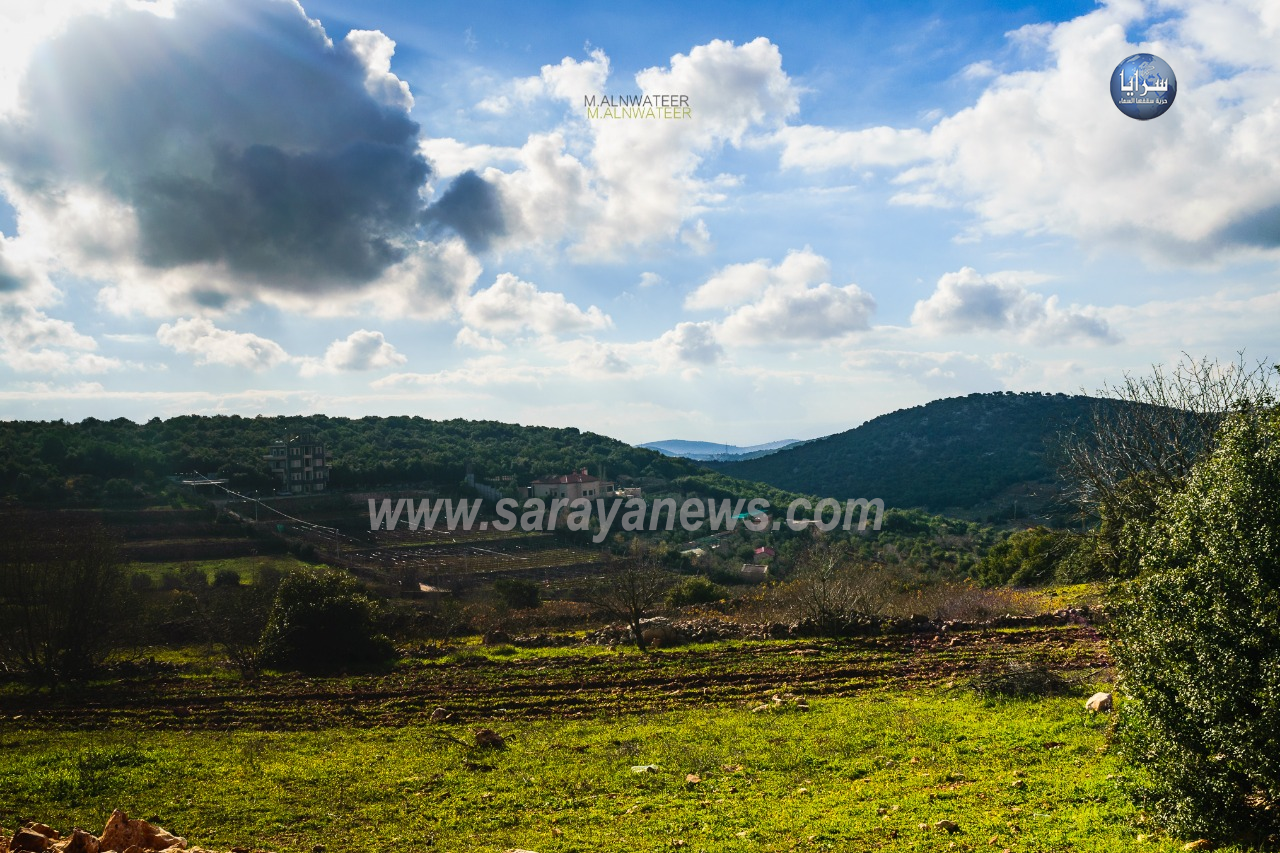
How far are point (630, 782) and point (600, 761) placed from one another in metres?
1.20

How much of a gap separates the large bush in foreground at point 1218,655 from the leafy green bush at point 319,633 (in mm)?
20426

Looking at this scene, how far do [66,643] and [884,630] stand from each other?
80.7 ft

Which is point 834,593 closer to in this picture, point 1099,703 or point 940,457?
point 1099,703

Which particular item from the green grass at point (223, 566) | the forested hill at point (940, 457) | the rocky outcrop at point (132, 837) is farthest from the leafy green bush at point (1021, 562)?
the green grass at point (223, 566)

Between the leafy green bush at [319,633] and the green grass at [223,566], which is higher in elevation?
the leafy green bush at [319,633]

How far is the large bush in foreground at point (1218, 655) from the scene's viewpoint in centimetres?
653

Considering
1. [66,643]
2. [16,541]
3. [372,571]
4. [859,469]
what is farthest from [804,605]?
[859,469]

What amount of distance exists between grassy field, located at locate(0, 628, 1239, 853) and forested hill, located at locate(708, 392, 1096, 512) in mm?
64228

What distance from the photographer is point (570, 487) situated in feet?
232

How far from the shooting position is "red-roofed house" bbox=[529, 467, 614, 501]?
70.2 meters

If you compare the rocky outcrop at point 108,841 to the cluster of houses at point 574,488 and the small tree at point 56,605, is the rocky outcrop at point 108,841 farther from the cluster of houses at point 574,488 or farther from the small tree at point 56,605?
the cluster of houses at point 574,488

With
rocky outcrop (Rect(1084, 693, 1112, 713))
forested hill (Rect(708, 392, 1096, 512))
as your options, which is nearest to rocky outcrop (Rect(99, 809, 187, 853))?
rocky outcrop (Rect(1084, 693, 1112, 713))

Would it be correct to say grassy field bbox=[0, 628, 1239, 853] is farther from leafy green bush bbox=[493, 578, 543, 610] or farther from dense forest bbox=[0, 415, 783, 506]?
dense forest bbox=[0, 415, 783, 506]

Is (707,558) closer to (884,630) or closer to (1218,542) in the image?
(884,630)
